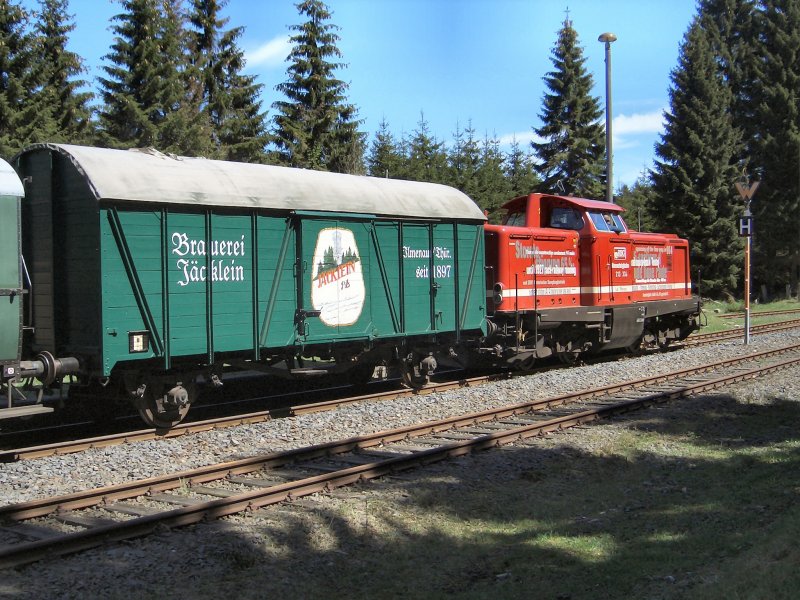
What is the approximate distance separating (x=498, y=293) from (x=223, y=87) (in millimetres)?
23328

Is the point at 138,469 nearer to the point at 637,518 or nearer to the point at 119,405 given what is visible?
the point at 119,405

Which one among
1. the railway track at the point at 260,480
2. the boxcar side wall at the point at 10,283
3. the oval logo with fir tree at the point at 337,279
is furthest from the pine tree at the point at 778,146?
the boxcar side wall at the point at 10,283

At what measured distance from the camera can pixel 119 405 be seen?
39.5ft

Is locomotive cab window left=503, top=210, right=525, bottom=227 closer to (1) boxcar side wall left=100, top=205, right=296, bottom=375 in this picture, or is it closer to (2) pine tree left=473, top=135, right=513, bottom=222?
(1) boxcar side wall left=100, top=205, right=296, bottom=375

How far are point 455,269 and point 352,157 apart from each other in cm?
2043

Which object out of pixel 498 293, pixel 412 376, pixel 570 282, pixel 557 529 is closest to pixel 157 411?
pixel 412 376

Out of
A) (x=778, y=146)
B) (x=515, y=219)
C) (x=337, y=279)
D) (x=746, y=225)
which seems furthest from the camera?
(x=778, y=146)

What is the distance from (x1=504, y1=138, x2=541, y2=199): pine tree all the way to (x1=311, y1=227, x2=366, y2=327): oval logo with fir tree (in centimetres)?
2909

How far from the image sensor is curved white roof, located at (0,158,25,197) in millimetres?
9320

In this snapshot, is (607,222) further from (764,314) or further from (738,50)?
(738,50)

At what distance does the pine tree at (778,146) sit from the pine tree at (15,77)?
36817 millimetres

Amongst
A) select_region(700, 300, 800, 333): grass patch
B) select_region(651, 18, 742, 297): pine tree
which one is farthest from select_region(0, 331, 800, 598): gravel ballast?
select_region(651, 18, 742, 297): pine tree

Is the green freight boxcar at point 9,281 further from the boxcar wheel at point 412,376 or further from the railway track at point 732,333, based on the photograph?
the railway track at point 732,333

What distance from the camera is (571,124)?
146ft
